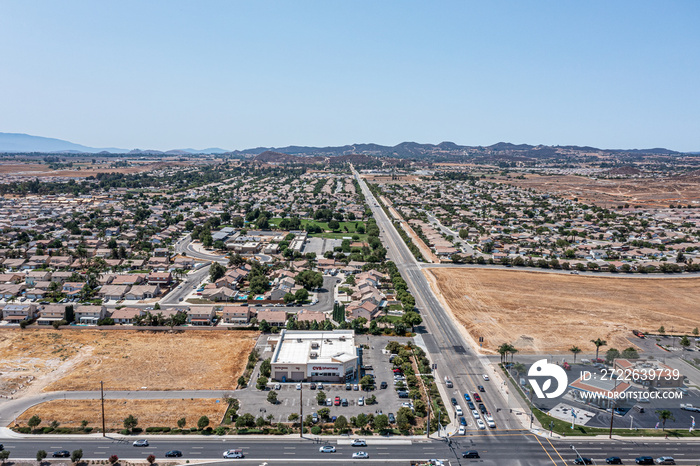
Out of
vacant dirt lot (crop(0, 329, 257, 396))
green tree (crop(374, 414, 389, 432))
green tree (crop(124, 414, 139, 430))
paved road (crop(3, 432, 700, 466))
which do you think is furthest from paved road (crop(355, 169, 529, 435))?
green tree (crop(124, 414, 139, 430))

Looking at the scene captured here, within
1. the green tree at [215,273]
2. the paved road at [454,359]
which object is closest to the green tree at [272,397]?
the paved road at [454,359]

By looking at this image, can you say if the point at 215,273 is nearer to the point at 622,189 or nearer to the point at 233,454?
the point at 233,454

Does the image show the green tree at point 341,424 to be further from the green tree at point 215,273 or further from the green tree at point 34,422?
the green tree at point 215,273

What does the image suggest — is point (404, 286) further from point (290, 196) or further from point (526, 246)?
point (290, 196)

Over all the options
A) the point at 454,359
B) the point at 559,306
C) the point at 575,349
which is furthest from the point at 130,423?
the point at 559,306

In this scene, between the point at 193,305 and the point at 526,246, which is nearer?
the point at 193,305

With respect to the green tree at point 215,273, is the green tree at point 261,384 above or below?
below

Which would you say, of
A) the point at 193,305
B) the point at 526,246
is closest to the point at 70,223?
the point at 193,305
